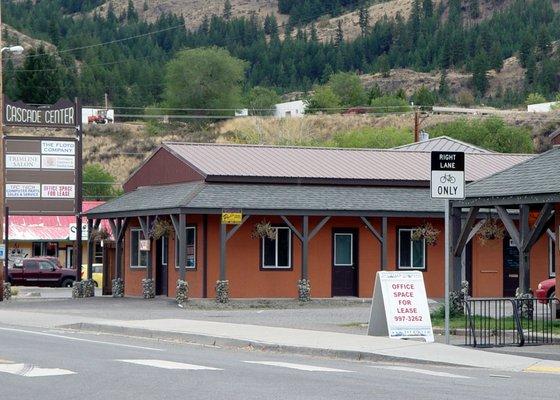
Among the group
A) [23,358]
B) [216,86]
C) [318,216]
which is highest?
[216,86]

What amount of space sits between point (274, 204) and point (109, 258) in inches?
405

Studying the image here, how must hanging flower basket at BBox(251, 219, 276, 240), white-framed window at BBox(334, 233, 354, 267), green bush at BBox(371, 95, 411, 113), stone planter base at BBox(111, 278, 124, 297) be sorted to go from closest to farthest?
hanging flower basket at BBox(251, 219, 276, 240), white-framed window at BBox(334, 233, 354, 267), stone planter base at BBox(111, 278, 124, 297), green bush at BBox(371, 95, 411, 113)

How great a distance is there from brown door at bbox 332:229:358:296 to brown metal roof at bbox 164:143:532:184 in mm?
1900

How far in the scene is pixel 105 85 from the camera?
160m

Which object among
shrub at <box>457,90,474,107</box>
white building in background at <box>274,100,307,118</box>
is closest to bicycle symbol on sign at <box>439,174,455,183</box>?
white building in background at <box>274,100,307,118</box>

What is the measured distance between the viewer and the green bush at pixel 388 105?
119m

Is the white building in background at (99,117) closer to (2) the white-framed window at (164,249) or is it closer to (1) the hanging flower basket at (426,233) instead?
(2) the white-framed window at (164,249)

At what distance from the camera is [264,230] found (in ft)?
129

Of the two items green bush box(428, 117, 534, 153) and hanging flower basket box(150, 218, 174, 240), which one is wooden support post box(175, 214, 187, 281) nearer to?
hanging flower basket box(150, 218, 174, 240)

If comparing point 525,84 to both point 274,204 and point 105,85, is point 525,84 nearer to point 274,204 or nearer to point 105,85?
point 105,85

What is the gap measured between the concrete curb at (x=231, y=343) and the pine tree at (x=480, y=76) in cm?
14373

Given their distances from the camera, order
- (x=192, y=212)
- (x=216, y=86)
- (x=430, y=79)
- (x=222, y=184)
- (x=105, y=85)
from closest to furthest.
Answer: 1. (x=192, y=212)
2. (x=222, y=184)
3. (x=216, y=86)
4. (x=105, y=85)
5. (x=430, y=79)

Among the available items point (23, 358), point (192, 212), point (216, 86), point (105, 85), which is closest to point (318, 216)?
point (192, 212)

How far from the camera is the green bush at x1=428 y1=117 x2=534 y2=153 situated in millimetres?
86938
